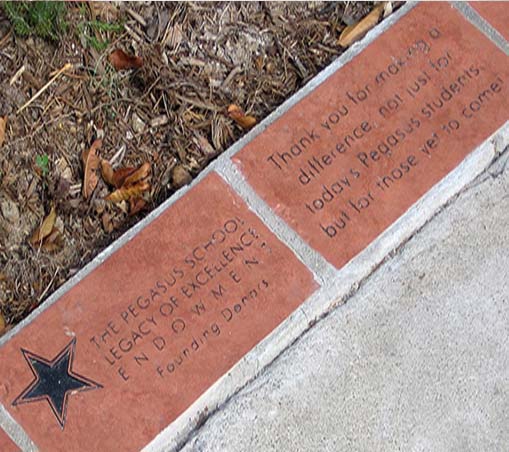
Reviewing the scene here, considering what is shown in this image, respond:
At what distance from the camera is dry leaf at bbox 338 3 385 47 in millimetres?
2111

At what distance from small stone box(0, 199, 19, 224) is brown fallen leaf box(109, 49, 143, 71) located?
0.42 metres

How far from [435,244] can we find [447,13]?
621mm

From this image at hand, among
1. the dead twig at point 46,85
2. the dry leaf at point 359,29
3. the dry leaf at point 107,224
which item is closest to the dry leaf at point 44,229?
the dry leaf at point 107,224

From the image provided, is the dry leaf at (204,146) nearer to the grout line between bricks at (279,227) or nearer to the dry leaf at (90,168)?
the grout line between bricks at (279,227)

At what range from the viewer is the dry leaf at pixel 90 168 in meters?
1.94

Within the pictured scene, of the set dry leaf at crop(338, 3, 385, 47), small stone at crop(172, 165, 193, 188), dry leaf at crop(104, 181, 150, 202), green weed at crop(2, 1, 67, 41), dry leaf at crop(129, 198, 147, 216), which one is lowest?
dry leaf at crop(338, 3, 385, 47)

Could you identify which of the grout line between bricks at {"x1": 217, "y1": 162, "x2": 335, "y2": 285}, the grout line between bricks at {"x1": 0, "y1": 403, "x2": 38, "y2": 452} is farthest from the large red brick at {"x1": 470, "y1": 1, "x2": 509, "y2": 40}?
the grout line between bricks at {"x1": 0, "y1": 403, "x2": 38, "y2": 452}

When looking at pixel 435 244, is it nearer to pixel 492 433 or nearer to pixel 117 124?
pixel 492 433

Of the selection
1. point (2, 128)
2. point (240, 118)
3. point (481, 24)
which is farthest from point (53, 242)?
A: point (481, 24)

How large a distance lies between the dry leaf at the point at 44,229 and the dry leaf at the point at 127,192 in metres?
0.13

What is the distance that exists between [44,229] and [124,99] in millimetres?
377

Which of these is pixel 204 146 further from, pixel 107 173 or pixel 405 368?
pixel 405 368

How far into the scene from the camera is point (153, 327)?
1.80 metres

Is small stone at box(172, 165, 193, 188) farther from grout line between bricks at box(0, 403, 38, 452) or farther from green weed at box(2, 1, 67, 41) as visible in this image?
grout line between bricks at box(0, 403, 38, 452)
